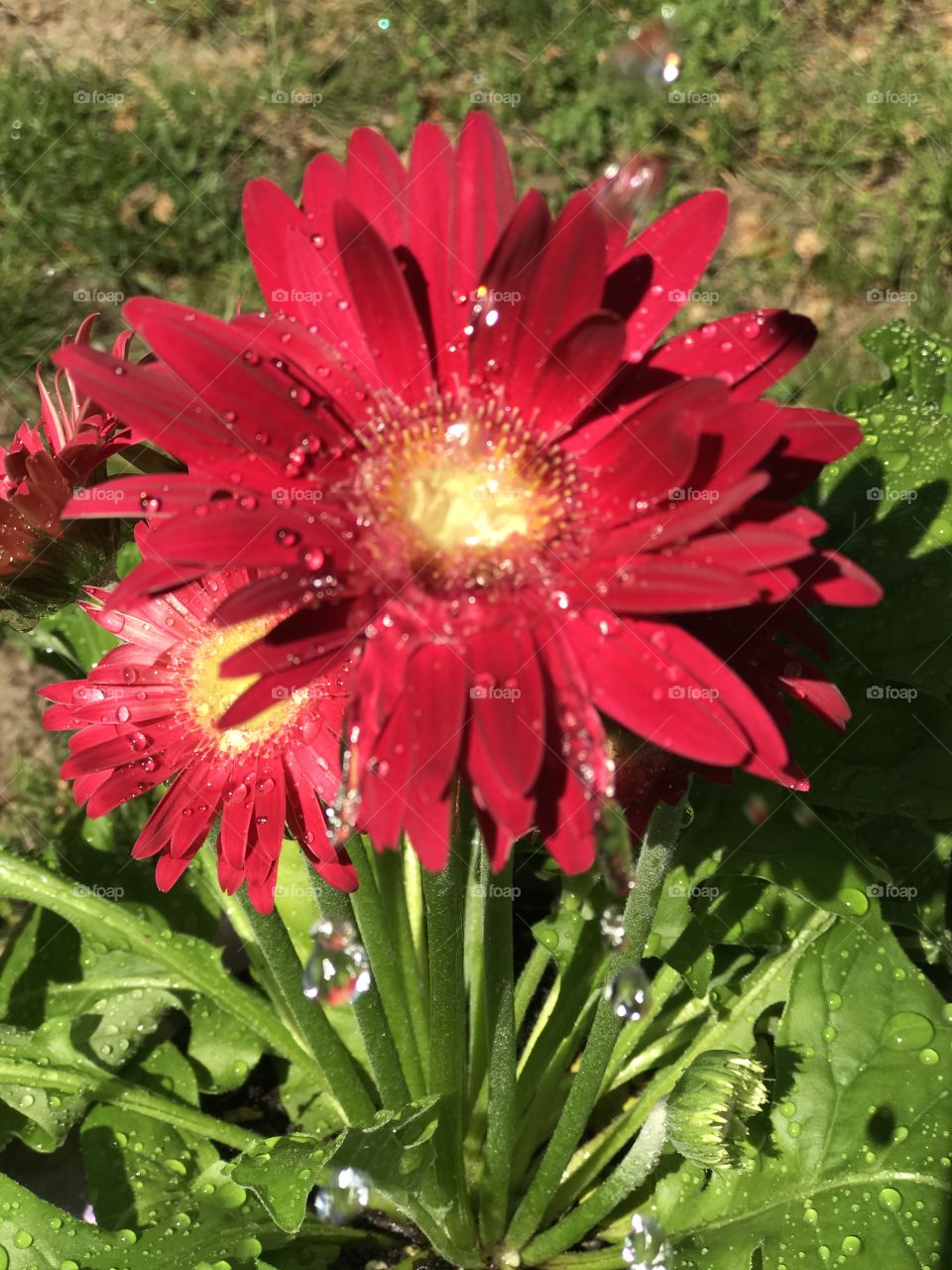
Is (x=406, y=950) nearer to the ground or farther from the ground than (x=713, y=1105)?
nearer to the ground

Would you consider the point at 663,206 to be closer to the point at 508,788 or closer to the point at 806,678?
the point at 806,678

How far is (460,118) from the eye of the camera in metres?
2.56

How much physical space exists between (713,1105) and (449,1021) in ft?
0.78

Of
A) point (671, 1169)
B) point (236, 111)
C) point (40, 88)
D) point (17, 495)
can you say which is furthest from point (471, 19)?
point (671, 1169)

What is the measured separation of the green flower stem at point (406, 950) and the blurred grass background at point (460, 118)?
1306 mm

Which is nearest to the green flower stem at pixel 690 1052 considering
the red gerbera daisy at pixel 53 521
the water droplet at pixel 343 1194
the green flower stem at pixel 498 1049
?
the green flower stem at pixel 498 1049

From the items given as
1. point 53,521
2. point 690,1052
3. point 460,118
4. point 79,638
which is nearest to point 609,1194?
point 690,1052

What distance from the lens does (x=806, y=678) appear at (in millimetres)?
806

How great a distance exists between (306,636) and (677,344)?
30 cm

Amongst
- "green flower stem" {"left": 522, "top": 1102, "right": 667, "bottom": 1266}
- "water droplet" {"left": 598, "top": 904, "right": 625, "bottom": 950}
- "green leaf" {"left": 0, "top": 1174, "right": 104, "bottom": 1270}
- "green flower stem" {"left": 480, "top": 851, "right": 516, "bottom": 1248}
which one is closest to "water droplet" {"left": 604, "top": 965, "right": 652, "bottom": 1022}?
"water droplet" {"left": 598, "top": 904, "right": 625, "bottom": 950}

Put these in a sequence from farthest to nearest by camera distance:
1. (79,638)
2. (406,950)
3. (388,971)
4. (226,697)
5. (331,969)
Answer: (79,638), (406,950), (388,971), (226,697), (331,969)

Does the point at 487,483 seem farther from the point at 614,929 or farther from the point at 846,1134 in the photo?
the point at 846,1134

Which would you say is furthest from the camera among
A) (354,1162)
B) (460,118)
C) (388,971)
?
(460,118)

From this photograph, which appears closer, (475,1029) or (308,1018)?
(308,1018)
